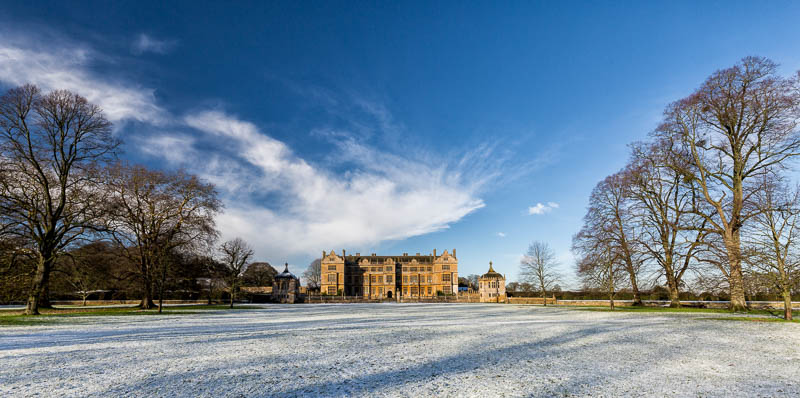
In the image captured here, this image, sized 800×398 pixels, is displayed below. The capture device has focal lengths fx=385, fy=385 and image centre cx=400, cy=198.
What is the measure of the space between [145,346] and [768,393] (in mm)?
12461

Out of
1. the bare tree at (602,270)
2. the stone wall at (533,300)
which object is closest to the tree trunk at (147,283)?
the bare tree at (602,270)

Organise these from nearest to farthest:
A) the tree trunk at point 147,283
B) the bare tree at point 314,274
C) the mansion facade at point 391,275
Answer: the tree trunk at point 147,283
the mansion facade at point 391,275
the bare tree at point 314,274

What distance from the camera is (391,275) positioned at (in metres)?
77.4

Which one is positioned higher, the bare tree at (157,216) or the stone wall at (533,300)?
the bare tree at (157,216)

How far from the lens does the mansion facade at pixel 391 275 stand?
7450 cm

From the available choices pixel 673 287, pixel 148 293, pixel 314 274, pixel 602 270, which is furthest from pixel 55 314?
pixel 314 274

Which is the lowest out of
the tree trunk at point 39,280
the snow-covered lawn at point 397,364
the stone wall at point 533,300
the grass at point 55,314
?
the stone wall at point 533,300

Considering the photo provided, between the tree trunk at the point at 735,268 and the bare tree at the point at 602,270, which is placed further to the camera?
the bare tree at the point at 602,270

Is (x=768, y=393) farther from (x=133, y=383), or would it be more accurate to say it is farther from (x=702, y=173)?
(x=702, y=173)

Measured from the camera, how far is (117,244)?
2245 centimetres

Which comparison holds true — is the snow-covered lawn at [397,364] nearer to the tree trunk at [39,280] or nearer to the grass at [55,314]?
the grass at [55,314]

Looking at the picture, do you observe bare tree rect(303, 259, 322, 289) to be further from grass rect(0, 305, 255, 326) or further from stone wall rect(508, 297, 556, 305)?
grass rect(0, 305, 255, 326)

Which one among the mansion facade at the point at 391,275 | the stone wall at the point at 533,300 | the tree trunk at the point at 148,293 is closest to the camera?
the tree trunk at the point at 148,293

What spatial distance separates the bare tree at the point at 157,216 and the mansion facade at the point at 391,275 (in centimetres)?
4734
